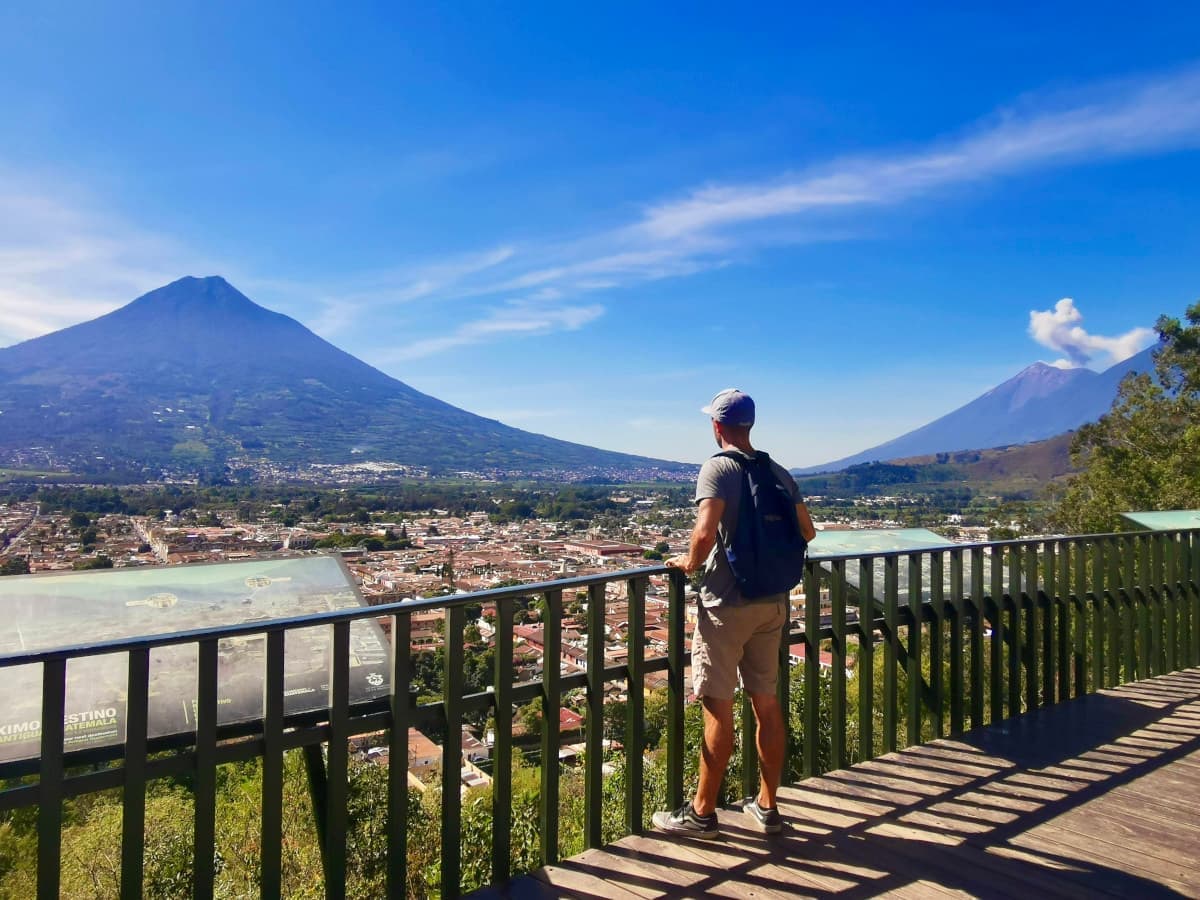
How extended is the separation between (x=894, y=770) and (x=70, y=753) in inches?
120

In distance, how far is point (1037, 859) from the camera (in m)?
2.49

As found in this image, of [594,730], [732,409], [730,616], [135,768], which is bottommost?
[594,730]

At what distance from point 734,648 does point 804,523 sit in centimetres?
51

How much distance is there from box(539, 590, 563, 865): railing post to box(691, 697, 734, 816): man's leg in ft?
1.74

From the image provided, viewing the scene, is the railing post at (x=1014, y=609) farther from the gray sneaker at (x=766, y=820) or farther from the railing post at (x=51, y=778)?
the railing post at (x=51, y=778)

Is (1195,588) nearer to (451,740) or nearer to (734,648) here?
(734,648)

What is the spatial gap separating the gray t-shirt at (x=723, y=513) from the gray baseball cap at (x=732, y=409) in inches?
5.1

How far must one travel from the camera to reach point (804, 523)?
2.67 m

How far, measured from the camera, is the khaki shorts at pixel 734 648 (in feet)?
8.42

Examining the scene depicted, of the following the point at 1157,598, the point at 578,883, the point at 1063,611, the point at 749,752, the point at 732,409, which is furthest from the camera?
the point at 1157,598

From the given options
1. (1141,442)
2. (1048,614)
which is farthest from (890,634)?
(1141,442)

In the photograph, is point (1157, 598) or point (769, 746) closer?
point (769, 746)

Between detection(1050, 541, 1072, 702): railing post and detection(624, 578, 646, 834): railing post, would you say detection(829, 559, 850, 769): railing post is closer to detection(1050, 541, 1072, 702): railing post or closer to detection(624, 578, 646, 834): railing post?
detection(624, 578, 646, 834): railing post

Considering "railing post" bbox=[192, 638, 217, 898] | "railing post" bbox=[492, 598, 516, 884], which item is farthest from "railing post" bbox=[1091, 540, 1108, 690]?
"railing post" bbox=[192, 638, 217, 898]
